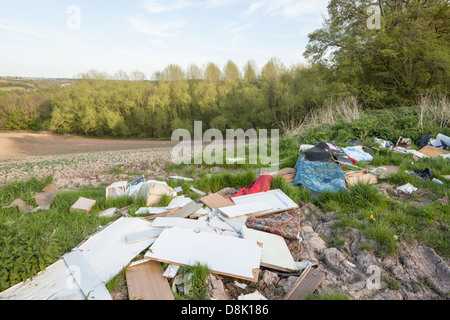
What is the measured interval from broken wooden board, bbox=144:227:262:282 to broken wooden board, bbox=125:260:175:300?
92 mm

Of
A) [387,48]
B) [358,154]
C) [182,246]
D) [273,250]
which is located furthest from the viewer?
[387,48]

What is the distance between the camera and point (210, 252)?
2.40m

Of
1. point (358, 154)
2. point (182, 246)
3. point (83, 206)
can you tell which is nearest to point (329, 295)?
point (182, 246)

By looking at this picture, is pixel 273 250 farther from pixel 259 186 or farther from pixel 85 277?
pixel 85 277

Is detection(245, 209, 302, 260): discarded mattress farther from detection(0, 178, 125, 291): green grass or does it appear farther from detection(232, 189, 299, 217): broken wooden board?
detection(0, 178, 125, 291): green grass

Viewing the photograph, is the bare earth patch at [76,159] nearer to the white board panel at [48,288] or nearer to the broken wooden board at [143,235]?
the broken wooden board at [143,235]

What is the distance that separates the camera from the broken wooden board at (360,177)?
4146 mm

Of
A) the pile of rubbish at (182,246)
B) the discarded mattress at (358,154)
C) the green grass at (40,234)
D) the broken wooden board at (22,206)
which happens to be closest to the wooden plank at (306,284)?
the pile of rubbish at (182,246)

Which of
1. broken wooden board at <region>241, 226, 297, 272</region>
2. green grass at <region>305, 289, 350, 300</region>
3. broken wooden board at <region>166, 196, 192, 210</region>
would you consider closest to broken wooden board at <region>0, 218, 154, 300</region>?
broken wooden board at <region>166, 196, 192, 210</region>

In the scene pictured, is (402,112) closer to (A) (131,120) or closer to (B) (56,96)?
(A) (131,120)

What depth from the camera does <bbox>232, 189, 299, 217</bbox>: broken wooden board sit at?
134 inches

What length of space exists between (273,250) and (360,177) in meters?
2.56

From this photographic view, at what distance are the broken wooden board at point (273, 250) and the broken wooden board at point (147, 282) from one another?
922mm

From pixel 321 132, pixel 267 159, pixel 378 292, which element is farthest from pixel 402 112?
pixel 378 292
